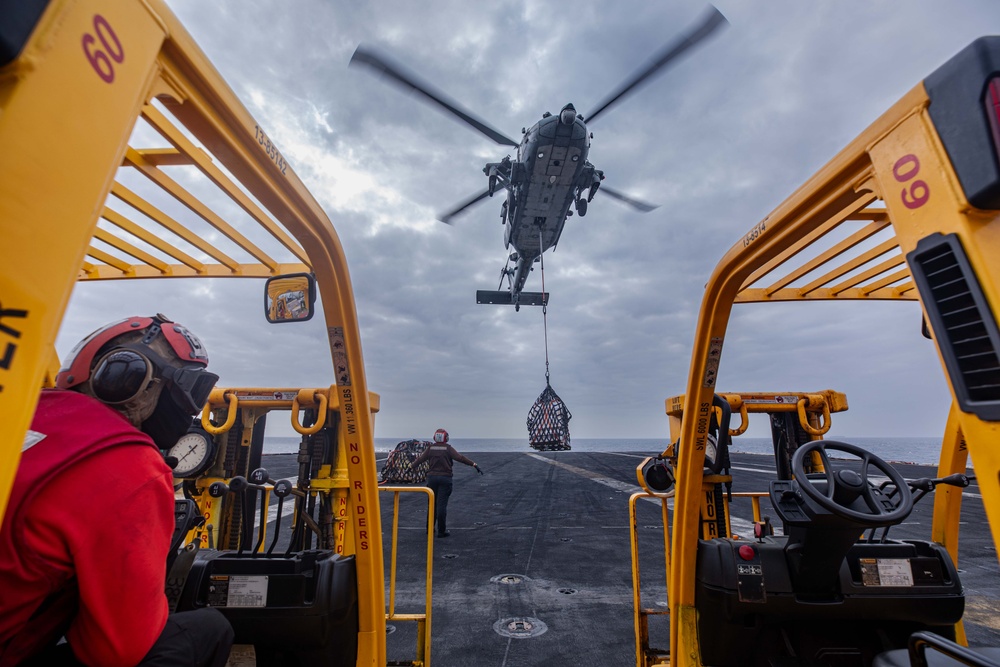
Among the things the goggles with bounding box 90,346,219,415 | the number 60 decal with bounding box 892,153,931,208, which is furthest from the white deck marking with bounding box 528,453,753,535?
the goggles with bounding box 90,346,219,415

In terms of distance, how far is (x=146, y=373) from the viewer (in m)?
1.70

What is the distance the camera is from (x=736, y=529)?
26.6 ft

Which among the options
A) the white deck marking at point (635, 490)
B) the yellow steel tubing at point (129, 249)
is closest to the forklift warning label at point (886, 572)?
the yellow steel tubing at point (129, 249)

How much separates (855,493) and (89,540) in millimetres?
3225

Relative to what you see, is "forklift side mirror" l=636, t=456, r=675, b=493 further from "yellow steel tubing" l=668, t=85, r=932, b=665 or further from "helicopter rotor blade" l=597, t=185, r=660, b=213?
"helicopter rotor blade" l=597, t=185, r=660, b=213

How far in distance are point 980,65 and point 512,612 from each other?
5.26 meters

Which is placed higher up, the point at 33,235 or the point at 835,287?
the point at 835,287

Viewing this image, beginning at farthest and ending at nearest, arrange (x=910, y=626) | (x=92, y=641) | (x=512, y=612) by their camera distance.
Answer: (x=512, y=612)
(x=910, y=626)
(x=92, y=641)

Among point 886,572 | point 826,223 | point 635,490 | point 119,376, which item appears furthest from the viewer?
point 635,490

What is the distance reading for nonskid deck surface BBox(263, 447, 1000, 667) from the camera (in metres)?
4.08

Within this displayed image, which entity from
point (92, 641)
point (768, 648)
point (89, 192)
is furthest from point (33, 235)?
point (768, 648)

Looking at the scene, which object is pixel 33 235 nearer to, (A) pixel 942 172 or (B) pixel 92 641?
(B) pixel 92 641

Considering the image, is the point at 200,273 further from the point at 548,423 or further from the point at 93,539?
the point at 548,423

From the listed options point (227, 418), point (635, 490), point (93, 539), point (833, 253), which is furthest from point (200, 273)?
point (635, 490)
